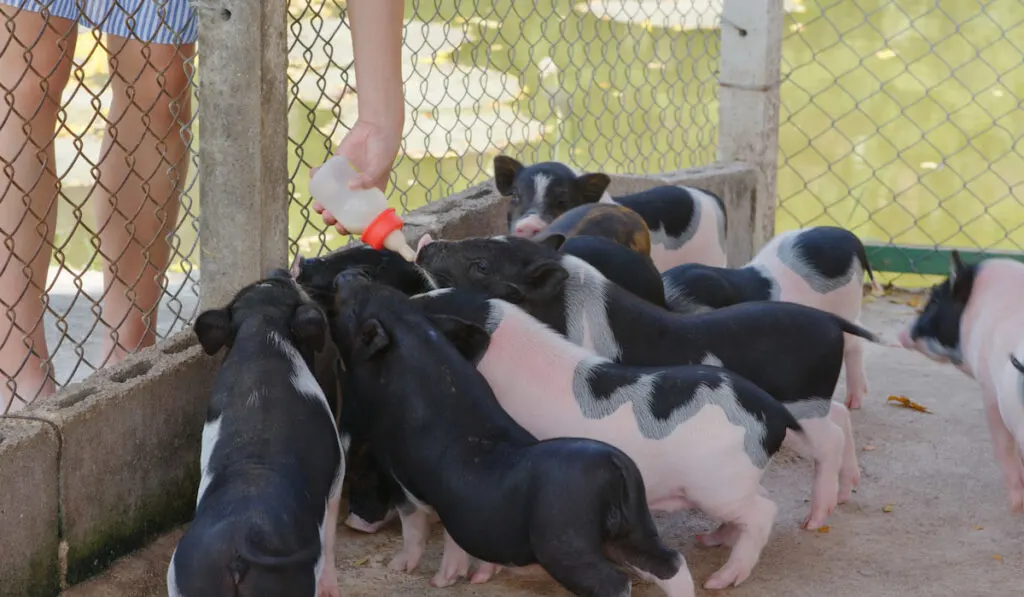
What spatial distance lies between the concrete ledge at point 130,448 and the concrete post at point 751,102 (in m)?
3.14

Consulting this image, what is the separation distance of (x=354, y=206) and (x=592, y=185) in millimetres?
1495

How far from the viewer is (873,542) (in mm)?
3322

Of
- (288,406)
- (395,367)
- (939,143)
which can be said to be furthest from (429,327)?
(939,143)

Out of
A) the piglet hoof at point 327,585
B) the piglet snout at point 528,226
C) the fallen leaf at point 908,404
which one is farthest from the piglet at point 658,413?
the fallen leaf at point 908,404

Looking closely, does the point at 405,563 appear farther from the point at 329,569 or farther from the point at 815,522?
the point at 815,522

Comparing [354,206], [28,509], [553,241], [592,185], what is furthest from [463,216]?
[28,509]

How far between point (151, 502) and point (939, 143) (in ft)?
27.4

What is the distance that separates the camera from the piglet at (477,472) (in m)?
2.59

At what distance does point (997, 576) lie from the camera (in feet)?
10.3

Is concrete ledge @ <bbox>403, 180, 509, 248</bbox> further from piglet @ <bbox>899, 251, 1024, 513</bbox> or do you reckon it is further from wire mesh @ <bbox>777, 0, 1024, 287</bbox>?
wire mesh @ <bbox>777, 0, 1024, 287</bbox>

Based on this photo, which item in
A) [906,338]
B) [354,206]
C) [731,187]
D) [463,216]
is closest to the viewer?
[354,206]

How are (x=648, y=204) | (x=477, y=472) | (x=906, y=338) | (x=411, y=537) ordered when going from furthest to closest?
(x=648, y=204)
(x=906, y=338)
(x=411, y=537)
(x=477, y=472)

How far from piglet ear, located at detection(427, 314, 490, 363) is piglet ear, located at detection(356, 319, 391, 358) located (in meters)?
0.14

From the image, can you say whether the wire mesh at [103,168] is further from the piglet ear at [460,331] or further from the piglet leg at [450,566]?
the piglet leg at [450,566]
